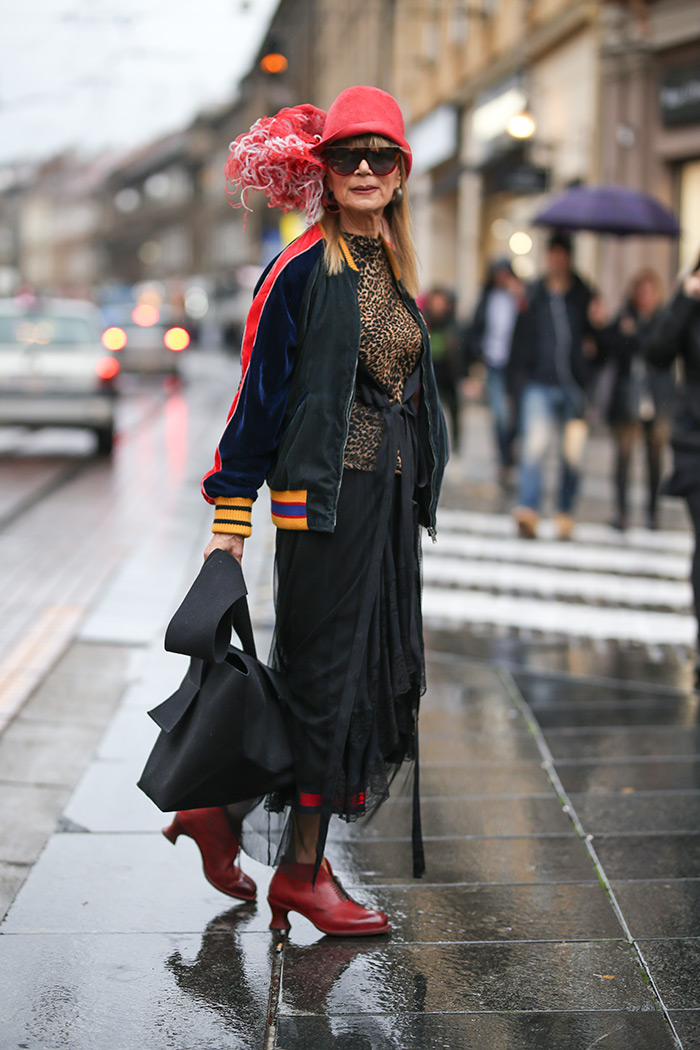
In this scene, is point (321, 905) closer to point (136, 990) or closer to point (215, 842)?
point (215, 842)

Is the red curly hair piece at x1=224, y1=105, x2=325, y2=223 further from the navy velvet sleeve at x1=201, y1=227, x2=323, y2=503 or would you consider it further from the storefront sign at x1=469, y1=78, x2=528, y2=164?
the storefront sign at x1=469, y1=78, x2=528, y2=164

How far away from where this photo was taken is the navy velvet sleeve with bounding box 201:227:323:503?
311 cm

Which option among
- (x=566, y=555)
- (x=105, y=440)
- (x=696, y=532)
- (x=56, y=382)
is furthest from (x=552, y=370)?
(x=56, y=382)

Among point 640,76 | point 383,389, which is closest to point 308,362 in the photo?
point 383,389

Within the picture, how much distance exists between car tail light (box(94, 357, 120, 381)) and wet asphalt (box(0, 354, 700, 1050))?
35.4 ft

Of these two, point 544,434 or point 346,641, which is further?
point 544,434

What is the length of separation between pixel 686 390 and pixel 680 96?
1231 cm

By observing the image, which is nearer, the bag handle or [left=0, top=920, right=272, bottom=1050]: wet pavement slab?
[left=0, top=920, right=272, bottom=1050]: wet pavement slab

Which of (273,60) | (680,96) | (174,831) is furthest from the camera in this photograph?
(273,60)

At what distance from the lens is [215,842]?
3355 millimetres

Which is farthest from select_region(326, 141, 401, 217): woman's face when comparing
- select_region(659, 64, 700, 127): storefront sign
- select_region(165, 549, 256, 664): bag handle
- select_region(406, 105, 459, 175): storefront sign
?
select_region(406, 105, 459, 175): storefront sign

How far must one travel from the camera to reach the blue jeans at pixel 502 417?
1282 centimetres

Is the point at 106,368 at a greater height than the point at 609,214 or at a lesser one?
lesser

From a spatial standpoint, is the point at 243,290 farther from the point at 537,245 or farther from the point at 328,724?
the point at 328,724
